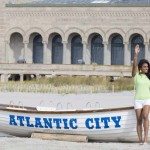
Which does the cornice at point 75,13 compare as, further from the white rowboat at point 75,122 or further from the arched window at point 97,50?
the white rowboat at point 75,122

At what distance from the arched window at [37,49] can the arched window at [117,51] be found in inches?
352

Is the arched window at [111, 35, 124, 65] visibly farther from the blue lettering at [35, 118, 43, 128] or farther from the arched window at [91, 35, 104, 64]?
the blue lettering at [35, 118, 43, 128]

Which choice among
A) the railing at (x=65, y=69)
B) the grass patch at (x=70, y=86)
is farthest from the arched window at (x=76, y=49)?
the grass patch at (x=70, y=86)

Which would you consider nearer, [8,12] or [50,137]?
[50,137]

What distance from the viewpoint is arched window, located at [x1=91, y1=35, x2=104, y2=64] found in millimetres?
83562

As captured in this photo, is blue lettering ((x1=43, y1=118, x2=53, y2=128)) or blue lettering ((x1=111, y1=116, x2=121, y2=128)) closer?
blue lettering ((x1=111, y1=116, x2=121, y2=128))

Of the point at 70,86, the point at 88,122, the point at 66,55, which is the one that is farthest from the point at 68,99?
the point at 66,55

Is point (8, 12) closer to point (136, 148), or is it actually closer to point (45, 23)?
point (45, 23)

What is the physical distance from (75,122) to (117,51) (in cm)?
5874

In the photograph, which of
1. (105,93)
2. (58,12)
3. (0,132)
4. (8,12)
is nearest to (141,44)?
(58,12)

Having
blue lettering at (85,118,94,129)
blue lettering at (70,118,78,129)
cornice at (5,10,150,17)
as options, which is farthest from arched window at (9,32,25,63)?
blue lettering at (85,118,94,129)

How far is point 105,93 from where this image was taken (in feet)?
170

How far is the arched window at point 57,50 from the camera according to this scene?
280ft

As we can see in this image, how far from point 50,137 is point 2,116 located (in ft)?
6.07
